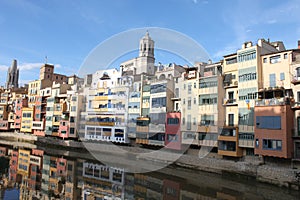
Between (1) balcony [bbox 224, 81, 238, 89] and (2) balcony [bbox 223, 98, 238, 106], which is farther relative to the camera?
(1) balcony [bbox 224, 81, 238, 89]

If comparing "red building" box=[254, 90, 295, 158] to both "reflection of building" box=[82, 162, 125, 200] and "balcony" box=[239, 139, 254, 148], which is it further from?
"reflection of building" box=[82, 162, 125, 200]

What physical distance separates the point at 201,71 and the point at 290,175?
715 inches

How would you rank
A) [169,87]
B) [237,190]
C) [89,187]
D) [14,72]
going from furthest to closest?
[14,72] → [169,87] → [89,187] → [237,190]

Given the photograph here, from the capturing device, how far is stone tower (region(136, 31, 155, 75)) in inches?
2530

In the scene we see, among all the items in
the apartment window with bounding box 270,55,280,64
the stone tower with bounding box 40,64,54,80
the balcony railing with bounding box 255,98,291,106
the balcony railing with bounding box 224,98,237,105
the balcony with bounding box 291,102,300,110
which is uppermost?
the stone tower with bounding box 40,64,54,80

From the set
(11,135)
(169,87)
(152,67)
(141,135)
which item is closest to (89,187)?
(141,135)

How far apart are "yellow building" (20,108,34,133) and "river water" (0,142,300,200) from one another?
1178 inches

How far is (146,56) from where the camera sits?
65750 millimetres

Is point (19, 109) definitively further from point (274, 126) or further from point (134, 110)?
point (274, 126)

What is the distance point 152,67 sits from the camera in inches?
2559

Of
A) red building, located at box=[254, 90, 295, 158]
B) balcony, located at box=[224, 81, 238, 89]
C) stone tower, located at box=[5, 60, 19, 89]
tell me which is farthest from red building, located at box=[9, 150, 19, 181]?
stone tower, located at box=[5, 60, 19, 89]

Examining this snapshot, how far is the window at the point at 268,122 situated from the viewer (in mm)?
25141

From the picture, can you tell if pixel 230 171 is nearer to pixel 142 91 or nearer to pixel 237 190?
pixel 237 190

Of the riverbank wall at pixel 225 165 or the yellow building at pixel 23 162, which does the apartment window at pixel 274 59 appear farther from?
the yellow building at pixel 23 162
